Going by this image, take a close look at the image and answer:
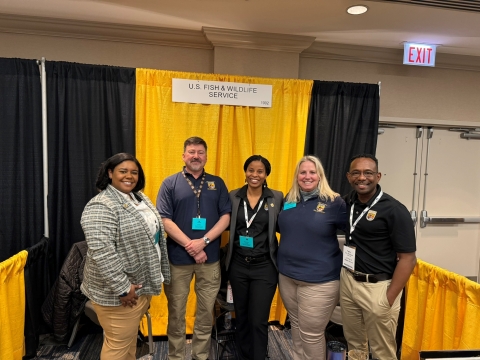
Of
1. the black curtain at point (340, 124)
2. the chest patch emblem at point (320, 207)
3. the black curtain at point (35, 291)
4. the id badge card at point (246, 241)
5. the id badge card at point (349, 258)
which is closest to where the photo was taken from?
the id badge card at point (349, 258)

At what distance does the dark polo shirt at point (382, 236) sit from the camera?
5.57ft

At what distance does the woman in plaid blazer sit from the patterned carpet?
813mm

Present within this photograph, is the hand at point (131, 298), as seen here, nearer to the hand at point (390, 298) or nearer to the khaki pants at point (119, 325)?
the khaki pants at point (119, 325)

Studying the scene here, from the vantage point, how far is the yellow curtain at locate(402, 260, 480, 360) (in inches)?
73.6

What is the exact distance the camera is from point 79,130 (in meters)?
2.60

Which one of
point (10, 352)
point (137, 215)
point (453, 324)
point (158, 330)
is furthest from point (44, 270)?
point (453, 324)

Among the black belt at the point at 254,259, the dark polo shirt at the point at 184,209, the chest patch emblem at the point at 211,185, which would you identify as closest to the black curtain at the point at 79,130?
the dark polo shirt at the point at 184,209

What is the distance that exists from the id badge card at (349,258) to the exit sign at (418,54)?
7.06ft

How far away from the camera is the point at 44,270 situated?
8.39ft

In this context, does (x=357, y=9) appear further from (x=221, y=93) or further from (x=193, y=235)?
(x=193, y=235)

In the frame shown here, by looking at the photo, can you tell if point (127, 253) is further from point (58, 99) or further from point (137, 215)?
point (58, 99)

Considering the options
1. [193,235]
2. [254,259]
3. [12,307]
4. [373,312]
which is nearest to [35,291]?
[12,307]

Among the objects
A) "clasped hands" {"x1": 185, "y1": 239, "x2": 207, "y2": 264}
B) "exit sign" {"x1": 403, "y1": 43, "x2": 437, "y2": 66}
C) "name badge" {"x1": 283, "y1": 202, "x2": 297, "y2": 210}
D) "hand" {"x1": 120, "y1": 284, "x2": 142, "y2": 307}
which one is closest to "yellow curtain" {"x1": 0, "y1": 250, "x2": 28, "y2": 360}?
"hand" {"x1": 120, "y1": 284, "x2": 142, "y2": 307}

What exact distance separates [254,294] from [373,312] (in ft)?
2.41
